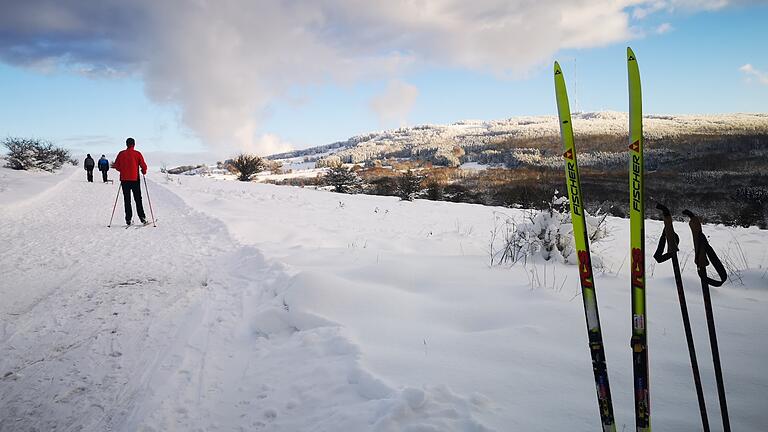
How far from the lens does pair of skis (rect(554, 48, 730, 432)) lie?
1.58 m

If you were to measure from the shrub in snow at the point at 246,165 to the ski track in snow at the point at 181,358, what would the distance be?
3479 cm

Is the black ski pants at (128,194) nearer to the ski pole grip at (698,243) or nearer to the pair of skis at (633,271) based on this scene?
the pair of skis at (633,271)

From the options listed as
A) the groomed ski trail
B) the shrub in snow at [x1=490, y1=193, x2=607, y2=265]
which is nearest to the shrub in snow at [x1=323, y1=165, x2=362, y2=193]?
the groomed ski trail

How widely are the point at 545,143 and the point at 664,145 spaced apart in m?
32.9

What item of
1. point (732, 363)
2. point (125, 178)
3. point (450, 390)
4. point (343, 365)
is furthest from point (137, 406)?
point (125, 178)

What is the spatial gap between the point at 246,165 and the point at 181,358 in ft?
128

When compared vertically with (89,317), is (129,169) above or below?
above

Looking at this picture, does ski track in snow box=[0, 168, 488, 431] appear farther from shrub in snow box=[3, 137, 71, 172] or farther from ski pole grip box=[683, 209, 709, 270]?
shrub in snow box=[3, 137, 71, 172]

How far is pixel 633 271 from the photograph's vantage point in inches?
64.5

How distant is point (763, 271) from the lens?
456cm

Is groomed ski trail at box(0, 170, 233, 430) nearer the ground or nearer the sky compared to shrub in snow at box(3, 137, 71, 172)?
nearer the ground

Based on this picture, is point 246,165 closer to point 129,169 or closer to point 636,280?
point 129,169

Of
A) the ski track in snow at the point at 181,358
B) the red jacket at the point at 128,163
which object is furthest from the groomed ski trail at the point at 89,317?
the red jacket at the point at 128,163

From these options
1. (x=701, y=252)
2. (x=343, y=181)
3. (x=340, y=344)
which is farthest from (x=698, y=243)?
(x=343, y=181)
